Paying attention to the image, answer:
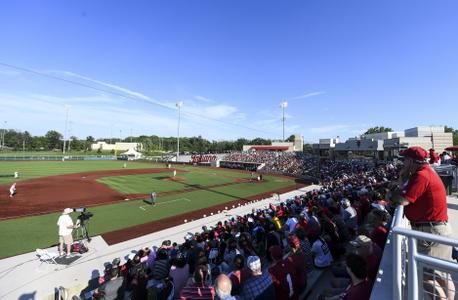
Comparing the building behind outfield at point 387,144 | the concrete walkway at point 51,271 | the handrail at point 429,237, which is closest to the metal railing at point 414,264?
→ the handrail at point 429,237

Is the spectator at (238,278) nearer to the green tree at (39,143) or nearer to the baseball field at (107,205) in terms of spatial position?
the baseball field at (107,205)

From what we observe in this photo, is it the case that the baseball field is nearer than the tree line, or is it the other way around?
the baseball field

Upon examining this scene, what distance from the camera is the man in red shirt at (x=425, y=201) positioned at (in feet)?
10.1

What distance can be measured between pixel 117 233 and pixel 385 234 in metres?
13.3

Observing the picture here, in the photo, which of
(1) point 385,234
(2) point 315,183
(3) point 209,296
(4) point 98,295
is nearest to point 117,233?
(4) point 98,295

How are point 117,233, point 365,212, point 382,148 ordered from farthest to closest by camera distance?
point 382,148
point 117,233
point 365,212

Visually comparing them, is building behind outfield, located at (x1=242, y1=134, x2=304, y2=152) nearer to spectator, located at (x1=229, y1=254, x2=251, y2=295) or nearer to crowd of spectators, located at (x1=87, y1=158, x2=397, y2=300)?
crowd of spectators, located at (x1=87, y1=158, x2=397, y2=300)

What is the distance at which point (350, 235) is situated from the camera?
7.08 metres

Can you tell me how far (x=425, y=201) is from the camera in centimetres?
323

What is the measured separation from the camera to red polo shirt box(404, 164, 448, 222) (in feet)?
10.2

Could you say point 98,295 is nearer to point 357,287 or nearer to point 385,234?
point 357,287

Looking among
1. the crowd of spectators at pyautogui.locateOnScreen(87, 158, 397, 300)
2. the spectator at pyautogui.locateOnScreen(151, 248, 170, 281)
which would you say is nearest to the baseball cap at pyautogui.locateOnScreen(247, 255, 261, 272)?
the crowd of spectators at pyautogui.locateOnScreen(87, 158, 397, 300)

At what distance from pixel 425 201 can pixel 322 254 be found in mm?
3006

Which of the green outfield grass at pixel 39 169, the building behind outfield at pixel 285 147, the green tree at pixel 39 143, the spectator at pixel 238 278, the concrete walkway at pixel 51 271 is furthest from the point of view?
the green tree at pixel 39 143
